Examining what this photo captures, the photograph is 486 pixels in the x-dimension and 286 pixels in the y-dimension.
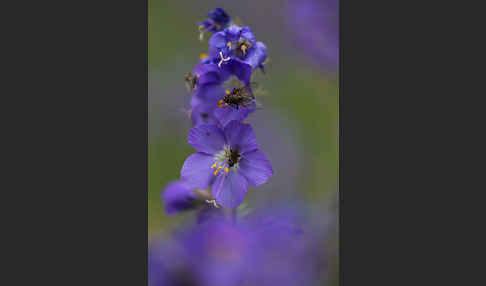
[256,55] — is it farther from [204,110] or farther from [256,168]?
[256,168]

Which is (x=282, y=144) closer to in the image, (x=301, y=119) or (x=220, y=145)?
(x=301, y=119)

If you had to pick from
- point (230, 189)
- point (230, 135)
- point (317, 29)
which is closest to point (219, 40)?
point (230, 135)

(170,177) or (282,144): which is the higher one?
(282,144)

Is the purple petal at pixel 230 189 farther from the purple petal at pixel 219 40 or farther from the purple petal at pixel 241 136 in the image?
the purple petal at pixel 219 40

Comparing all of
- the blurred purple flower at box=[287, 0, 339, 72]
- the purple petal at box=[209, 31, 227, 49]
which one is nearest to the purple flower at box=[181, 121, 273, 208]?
the purple petal at box=[209, 31, 227, 49]

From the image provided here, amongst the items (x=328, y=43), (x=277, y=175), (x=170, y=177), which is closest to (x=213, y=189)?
(x=170, y=177)

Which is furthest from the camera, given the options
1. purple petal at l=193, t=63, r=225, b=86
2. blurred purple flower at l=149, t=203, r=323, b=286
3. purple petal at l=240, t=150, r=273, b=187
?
purple petal at l=193, t=63, r=225, b=86

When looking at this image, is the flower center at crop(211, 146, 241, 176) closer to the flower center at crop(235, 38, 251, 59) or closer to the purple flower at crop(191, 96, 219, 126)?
the purple flower at crop(191, 96, 219, 126)
